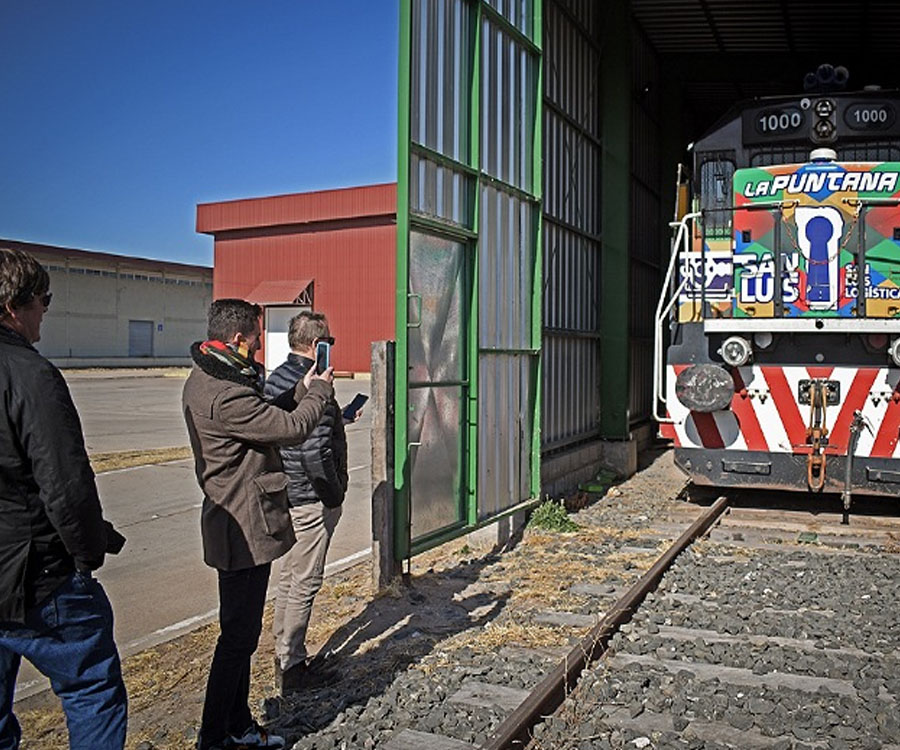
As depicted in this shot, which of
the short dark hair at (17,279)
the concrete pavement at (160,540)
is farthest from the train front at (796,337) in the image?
the short dark hair at (17,279)

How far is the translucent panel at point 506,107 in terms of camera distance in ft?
23.7

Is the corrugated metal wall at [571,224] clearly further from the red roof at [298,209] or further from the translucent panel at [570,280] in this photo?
the red roof at [298,209]

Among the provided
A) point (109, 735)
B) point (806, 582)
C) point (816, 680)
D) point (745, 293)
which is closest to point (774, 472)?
point (745, 293)

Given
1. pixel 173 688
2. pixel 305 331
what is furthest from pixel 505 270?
pixel 173 688

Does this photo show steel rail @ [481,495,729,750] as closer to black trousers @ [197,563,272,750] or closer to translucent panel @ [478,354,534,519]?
black trousers @ [197,563,272,750]

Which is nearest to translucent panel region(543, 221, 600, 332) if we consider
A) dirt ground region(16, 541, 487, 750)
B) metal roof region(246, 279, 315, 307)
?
dirt ground region(16, 541, 487, 750)

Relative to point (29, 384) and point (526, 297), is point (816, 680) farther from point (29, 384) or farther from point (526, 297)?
point (526, 297)

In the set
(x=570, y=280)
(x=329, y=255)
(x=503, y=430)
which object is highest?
(x=329, y=255)

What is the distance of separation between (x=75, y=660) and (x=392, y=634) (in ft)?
9.45

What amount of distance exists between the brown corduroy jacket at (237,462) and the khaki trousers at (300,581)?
80 centimetres

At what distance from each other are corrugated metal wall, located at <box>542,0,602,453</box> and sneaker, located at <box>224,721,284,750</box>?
592cm

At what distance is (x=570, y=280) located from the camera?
10547mm

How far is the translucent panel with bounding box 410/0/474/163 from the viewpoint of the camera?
6.09 meters

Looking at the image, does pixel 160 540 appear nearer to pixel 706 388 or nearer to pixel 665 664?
pixel 665 664
